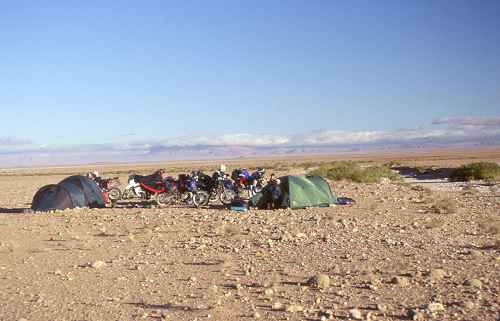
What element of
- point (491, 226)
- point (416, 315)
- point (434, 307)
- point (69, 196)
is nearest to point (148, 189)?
point (69, 196)

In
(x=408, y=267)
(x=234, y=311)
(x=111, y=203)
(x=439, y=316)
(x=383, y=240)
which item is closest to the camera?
(x=439, y=316)

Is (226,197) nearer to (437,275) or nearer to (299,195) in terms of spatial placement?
(299,195)

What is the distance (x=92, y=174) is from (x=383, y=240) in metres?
15.6

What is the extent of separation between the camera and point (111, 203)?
23.0 m

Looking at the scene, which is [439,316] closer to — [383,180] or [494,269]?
[494,269]

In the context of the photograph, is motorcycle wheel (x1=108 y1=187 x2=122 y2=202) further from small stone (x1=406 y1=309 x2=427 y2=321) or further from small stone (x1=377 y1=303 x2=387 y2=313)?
small stone (x1=406 y1=309 x2=427 y2=321)

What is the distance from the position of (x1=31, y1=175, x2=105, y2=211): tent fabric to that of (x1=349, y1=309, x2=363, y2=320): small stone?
573 inches

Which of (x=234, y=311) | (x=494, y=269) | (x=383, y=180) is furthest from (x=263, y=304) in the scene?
(x=383, y=180)

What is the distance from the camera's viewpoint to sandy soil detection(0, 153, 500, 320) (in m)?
7.52

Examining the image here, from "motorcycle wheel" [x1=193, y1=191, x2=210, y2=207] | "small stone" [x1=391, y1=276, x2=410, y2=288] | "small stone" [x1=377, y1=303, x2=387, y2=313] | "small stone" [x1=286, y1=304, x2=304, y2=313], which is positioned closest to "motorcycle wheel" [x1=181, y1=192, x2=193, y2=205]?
"motorcycle wheel" [x1=193, y1=191, x2=210, y2=207]

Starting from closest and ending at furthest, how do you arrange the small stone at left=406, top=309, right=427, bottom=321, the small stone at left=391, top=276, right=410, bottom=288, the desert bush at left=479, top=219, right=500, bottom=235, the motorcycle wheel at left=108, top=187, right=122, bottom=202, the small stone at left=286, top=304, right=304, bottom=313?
the small stone at left=406, top=309, right=427, bottom=321 < the small stone at left=286, top=304, right=304, bottom=313 < the small stone at left=391, top=276, right=410, bottom=288 < the desert bush at left=479, top=219, right=500, bottom=235 < the motorcycle wheel at left=108, top=187, right=122, bottom=202

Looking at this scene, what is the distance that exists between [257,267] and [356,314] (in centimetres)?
312

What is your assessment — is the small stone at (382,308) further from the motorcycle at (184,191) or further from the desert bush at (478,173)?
the desert bush at (478,173)

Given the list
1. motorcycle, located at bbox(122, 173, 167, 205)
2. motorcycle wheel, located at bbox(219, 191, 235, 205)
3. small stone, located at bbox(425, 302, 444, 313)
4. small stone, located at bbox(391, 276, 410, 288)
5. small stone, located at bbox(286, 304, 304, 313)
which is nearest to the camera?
small stone, located at bbox(425, 302, 444, 313)
